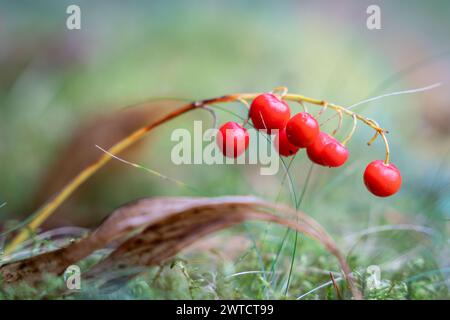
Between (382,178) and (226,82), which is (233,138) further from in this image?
(226,82)

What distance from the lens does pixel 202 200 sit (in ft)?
3.69

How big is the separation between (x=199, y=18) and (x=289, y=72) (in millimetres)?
264

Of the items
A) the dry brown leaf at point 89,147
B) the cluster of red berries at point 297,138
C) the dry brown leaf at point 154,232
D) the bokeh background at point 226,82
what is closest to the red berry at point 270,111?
the cluster of red berries at point 297,138

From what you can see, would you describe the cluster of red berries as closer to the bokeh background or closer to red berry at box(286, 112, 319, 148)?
red berry at box(286, 112, 319, 148)

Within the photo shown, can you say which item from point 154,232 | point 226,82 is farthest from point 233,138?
point 226,82

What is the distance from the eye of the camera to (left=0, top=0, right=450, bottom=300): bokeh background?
150cm

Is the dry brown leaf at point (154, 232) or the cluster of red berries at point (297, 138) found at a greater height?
the cluster of red berries at point (297, 138)

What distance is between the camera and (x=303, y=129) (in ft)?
3.56

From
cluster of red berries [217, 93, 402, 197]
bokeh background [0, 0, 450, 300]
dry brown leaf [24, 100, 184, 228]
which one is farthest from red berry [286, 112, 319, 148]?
dry brown leaf [24, 100, 184, 228]

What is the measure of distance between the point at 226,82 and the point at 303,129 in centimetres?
57

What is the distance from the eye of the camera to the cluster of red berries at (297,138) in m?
1.09

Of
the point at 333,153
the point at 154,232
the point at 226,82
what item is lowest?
the point at 154,232

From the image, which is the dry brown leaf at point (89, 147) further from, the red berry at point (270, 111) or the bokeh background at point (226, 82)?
the red berry at point (270, 111)

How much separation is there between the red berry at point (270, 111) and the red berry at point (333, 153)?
0.09 metres
